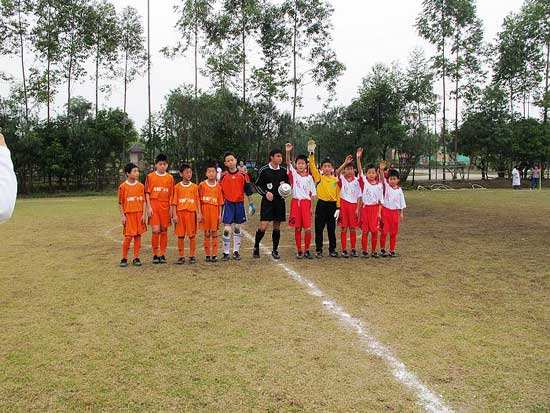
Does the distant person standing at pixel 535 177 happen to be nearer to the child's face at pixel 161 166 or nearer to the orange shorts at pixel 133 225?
the child's face at pixel 161 166

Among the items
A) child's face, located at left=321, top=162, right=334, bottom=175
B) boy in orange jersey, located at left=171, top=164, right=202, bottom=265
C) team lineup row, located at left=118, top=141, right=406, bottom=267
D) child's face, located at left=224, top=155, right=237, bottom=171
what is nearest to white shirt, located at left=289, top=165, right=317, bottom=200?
team lineup row, located at left=118, top=141, right=406, bottom=267

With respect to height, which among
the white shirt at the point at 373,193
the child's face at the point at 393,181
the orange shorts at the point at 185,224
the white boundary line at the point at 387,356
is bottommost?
the white boundary line at the point at 387,356

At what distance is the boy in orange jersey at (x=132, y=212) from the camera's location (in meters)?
8.18

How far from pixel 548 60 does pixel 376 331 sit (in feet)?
145

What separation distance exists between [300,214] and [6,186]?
7.34 m

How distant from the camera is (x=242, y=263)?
27.0 ft

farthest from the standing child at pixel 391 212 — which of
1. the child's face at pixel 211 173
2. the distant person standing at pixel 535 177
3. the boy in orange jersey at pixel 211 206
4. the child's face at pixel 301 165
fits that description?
the distant person standing at pixel 535 177

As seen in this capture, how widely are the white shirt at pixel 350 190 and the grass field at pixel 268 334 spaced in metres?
1.45

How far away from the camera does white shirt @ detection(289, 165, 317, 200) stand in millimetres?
8836

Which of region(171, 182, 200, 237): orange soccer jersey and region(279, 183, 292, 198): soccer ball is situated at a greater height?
region(279, 183, 292, 198): soccer ball

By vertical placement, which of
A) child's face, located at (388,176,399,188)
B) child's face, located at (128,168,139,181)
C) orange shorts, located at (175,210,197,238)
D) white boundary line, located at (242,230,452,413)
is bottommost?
white boundary line, located at (242,230,452,413)

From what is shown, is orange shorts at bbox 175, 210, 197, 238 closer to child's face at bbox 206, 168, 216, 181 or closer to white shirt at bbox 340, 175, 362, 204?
child's face at bbox 206, 168, 216, 181

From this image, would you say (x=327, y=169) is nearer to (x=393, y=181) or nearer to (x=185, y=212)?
(x=393, y=181)

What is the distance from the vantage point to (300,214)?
8.73m
